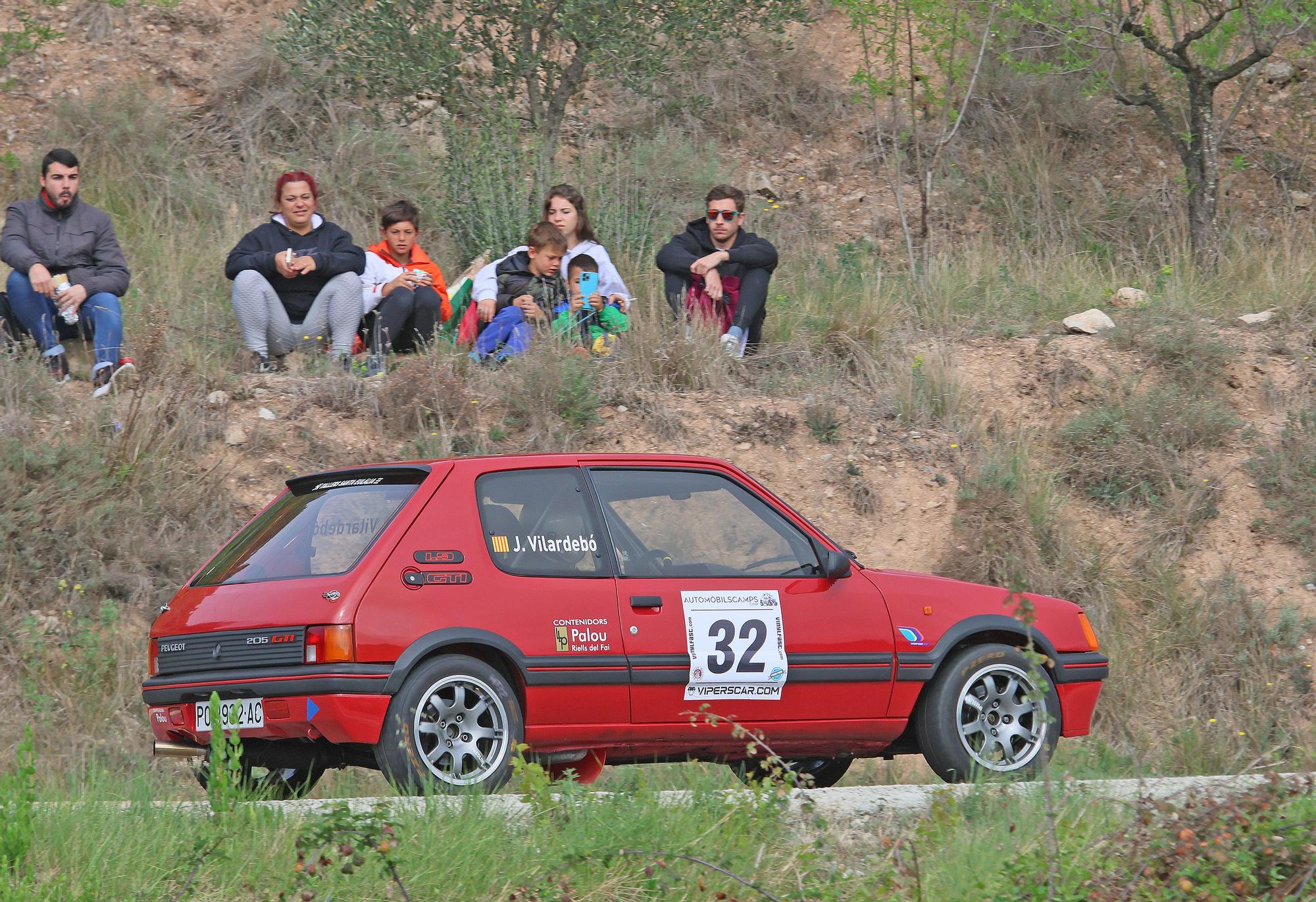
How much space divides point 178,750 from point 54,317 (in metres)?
5.04

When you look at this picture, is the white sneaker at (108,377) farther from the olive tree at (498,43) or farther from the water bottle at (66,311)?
the olive tree at (498,43)

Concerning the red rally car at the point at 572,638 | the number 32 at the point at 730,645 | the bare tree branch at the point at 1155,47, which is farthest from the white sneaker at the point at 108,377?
the bare tree branch at the point at 1155,47

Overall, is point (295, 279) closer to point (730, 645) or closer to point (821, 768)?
point (821, 768)

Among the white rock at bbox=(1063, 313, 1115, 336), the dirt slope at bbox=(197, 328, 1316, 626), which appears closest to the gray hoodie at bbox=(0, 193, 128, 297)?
the dirt slope at bbox=(197, 328, 1316, 626)

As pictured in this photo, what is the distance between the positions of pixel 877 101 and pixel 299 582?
1383 centimetres

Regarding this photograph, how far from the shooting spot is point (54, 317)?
10445mm

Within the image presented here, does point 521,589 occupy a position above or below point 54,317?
below

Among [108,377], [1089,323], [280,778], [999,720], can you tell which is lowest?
[280,778]

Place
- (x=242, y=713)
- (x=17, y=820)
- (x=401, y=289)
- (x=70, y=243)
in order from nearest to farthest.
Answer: (x=17, y=820) → (x=242, y=713) → (x=70, y=243) → (x=401, y=289)

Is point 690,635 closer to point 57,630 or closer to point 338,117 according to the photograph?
point 57,630

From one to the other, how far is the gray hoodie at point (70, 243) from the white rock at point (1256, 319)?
350 inches

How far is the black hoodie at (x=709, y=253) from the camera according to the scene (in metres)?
11.4

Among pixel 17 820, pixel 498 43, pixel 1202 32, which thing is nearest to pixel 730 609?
pixel 17 820

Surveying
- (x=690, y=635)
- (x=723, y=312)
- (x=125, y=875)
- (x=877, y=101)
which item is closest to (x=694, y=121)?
(x=877, y=101)
